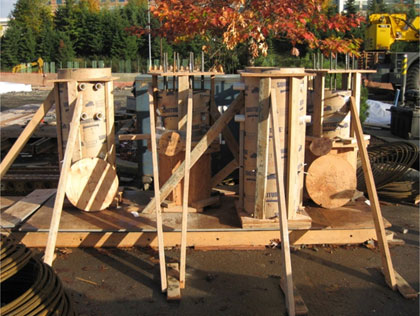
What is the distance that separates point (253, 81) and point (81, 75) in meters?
2.20

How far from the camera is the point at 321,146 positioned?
260 inches

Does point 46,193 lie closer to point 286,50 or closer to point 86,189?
point 86,189

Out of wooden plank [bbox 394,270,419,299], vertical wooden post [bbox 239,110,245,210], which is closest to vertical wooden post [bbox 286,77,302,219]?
vertical wooden post [bbox 239,110,245,210]

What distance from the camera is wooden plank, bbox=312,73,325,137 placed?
6.78 metres

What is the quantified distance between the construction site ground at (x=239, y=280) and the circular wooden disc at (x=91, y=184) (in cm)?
71

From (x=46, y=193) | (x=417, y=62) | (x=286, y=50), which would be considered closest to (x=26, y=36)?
(x=286, y=50)

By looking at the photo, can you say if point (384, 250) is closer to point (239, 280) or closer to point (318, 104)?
point (239, 280)

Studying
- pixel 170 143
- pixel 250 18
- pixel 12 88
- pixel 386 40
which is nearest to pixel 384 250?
pixel 170 143

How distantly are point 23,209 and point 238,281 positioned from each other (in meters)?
3.11

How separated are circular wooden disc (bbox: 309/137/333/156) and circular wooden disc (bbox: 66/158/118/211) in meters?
2.65

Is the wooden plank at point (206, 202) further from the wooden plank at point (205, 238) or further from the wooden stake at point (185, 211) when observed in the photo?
the wooden stake at point (185, 211)

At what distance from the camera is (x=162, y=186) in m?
6.38

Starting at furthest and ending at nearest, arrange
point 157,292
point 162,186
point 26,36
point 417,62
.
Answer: point 26,36 → point 417,62 → point 162,186 → point 157,292

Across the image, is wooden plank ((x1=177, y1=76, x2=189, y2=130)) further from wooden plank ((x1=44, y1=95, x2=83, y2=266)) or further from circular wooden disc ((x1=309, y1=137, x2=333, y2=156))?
circular wooden disc ((x1=309, y1=137, x2=333, y2=156))
